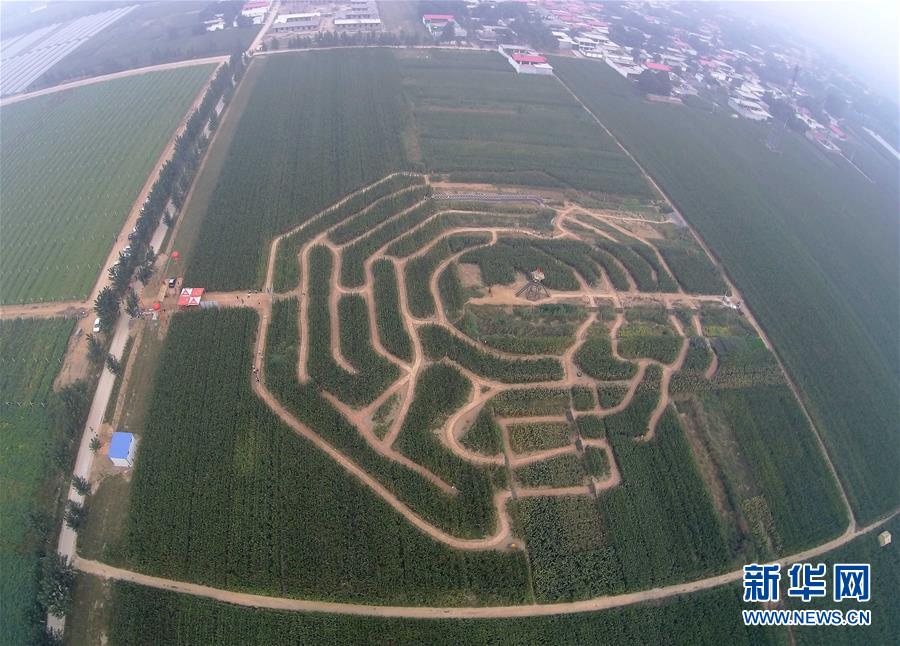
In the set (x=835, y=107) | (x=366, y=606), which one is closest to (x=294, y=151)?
Result: (x=366, y=606)

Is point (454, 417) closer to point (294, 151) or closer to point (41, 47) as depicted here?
point (294, 151)

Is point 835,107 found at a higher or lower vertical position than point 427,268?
lower

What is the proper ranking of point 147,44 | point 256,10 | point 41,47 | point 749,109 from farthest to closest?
point 256,10
point 41,47
point 147,44
point 749,109

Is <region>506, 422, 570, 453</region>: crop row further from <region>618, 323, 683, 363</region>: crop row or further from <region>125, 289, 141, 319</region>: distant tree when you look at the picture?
<region>125, 289, 141, 319</region>: distant tree

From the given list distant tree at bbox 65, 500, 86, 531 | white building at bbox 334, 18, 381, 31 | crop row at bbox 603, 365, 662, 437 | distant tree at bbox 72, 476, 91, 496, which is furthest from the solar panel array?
crop row at bbox 603, 365, 662, 437

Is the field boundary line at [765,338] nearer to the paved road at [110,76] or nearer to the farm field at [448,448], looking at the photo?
the farm field at [448,448]

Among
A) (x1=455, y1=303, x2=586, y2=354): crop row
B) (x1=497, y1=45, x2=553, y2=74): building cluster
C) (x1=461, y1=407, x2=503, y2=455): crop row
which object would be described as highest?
(x1=497, y1=45, x2=553, y2=74): building cluster
